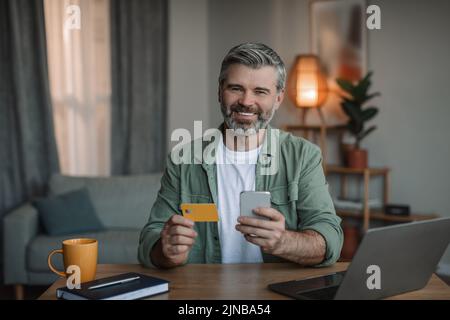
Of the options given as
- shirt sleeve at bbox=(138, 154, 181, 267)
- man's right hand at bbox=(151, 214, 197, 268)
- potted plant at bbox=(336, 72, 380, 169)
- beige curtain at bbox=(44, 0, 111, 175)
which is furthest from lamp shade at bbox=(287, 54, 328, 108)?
man's right hand at bbox=(151, 214, 197, 268)

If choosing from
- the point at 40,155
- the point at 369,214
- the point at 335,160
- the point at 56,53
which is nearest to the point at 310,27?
the point at 335,160

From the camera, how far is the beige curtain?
4113 mm

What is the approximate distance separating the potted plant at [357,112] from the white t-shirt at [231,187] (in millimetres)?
2233

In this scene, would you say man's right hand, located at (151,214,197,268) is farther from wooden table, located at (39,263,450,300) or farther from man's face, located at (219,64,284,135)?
man's face, located at (219,64,284,135)

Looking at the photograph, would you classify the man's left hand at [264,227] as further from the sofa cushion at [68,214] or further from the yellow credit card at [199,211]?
the sofa cushion at [68,214]

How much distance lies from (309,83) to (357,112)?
0.49 metres

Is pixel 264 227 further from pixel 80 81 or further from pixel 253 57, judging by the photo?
pixel 80 81

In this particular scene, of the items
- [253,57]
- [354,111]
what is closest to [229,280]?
[253,57]

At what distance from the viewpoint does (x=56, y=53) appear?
4121 mm

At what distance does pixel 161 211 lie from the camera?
1.69m

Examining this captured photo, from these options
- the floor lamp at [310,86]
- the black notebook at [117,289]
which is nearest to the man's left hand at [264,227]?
A: the black notebook at [117,289]

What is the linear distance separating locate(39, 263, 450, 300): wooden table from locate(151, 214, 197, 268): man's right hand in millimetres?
28
